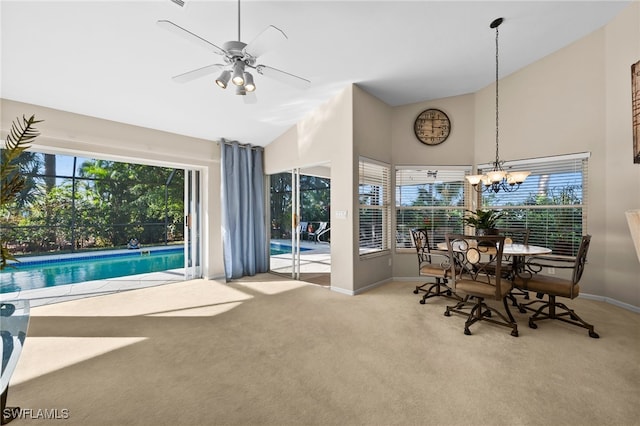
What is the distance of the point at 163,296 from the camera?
3961mm

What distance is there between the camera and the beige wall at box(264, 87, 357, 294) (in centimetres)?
399

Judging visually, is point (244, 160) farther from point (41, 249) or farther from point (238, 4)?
point (41, 249)

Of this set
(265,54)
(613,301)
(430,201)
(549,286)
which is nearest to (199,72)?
(265,54)

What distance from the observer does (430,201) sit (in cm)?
485

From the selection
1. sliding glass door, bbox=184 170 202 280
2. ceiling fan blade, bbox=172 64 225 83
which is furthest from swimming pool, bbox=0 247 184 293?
ceiling fan blade, bbox=172 64 225 83

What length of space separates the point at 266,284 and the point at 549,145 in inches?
189

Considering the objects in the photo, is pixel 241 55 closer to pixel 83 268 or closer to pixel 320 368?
pixel 320 368

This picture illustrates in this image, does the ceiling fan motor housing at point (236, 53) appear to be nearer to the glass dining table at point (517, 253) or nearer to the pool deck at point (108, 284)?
the glass dining table at point (517, 253)

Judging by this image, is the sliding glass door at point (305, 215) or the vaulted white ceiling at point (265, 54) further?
the sliding glass door at point (305, 215)

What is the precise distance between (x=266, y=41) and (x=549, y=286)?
3.44 m

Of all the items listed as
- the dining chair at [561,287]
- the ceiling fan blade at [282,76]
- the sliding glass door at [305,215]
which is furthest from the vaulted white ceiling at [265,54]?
the sliding glass door at [305,215]

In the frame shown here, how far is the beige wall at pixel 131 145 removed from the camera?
135 inches

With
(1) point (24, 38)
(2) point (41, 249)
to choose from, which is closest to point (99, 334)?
(1) point (24, 38)

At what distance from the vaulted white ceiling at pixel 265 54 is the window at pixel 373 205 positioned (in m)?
1.24
